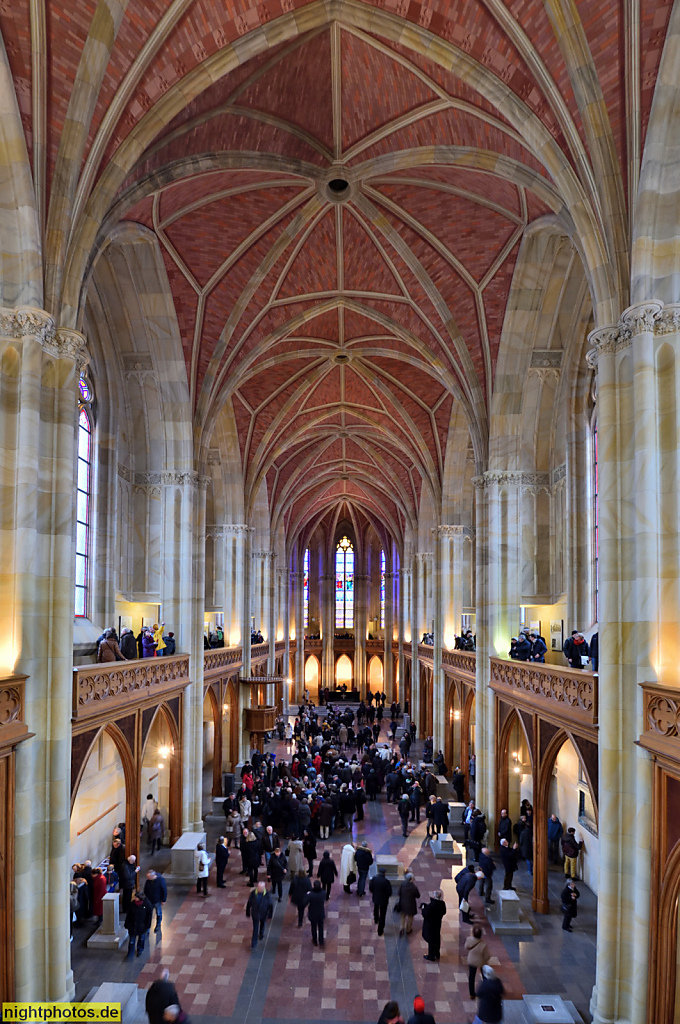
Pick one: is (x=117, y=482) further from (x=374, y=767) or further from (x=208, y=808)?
(x=374, y=767)

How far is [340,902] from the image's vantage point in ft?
47.1

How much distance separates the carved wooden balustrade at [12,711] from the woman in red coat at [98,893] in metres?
5.12

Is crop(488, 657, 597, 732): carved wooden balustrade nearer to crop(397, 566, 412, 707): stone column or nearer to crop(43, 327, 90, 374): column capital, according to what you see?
crop(43, 327, 90, 374): column capital

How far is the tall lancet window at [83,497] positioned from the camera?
53.5 ft

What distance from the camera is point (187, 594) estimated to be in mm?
19172

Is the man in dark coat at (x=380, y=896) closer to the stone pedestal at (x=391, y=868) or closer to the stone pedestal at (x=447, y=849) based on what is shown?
the stone pedestal at (x=391, y=868)

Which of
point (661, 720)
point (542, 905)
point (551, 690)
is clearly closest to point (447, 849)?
point (542, 905)

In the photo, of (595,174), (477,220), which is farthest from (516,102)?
(477,220)

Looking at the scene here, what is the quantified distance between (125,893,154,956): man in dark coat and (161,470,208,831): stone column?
273 inches

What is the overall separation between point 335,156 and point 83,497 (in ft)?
29.7

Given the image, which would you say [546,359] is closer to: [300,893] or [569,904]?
[569,904]

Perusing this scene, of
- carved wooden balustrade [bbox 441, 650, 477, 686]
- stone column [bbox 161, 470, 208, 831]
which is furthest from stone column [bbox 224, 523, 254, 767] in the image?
stone column [bbox 161, 470, 208, 831]

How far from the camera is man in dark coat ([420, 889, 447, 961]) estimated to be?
37.2 feet

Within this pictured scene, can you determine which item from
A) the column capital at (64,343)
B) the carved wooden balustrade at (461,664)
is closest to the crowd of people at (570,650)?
the carved wooden balustrade at (461,664)
